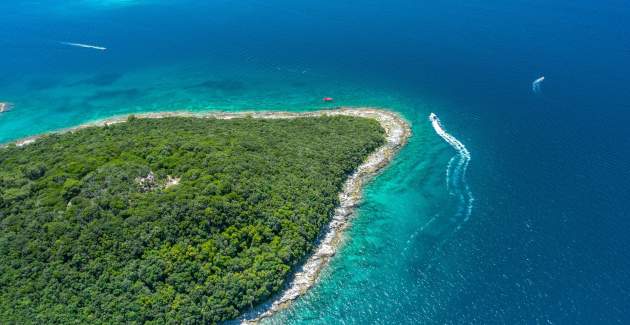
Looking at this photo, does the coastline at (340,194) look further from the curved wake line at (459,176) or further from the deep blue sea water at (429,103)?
the curved wake line at (459,176)

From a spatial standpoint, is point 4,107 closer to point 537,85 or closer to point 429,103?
point 429,103

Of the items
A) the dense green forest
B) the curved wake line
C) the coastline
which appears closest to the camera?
the dense green forest

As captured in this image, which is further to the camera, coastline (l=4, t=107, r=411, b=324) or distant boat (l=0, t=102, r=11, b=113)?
distant boat (l=0, t=102, r=11, b=113)

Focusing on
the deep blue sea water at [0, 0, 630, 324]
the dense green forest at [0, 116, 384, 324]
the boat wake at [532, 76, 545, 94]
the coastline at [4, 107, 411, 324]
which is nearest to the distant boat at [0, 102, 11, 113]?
the deep blue sea water at [0, 0, 630, 324]

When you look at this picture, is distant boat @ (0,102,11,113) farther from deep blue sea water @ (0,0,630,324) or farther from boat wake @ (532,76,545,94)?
boat wake @ (532,76,545,94)

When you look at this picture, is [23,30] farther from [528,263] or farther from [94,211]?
[528,263]

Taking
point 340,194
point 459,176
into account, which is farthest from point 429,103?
Result: point 340,194

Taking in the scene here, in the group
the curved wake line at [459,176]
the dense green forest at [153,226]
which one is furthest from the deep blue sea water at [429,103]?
the dense green forest at [153,226]
